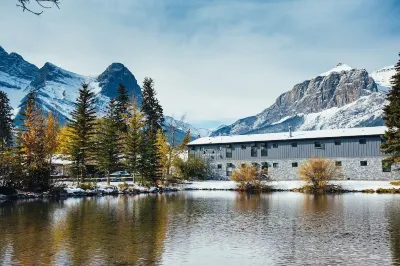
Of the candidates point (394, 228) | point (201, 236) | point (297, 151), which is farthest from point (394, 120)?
point (201, 236)

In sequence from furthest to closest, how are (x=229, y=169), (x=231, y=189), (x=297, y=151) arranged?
(x=229, y=169) → (x=297, y=151) → (x=231, y=189)

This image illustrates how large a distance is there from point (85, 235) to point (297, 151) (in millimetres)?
48595

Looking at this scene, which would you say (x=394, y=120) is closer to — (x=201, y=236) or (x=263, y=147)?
(x=263, y=147)

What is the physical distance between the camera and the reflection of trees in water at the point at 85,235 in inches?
631

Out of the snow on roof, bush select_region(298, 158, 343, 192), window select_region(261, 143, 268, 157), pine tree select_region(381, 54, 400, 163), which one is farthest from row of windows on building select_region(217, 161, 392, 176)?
bush select_region(298, 158, 343, 192)

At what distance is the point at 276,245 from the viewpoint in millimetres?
18078

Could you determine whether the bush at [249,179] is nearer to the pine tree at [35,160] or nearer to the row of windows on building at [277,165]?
the row of windows on building at [277,165]

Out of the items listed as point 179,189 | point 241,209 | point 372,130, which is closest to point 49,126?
point 179,189

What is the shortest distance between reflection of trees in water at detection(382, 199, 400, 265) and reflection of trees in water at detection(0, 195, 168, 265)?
875cm

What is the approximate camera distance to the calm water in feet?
51.5

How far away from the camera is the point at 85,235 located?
68.1 feet

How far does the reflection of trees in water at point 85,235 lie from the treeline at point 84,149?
43.7 ft

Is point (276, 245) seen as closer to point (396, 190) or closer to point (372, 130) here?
point (396, 190)

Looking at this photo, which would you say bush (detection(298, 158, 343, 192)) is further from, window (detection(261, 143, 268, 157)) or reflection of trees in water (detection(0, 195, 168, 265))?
reflection of trees in water (detection(0, 195, 168, 265))
